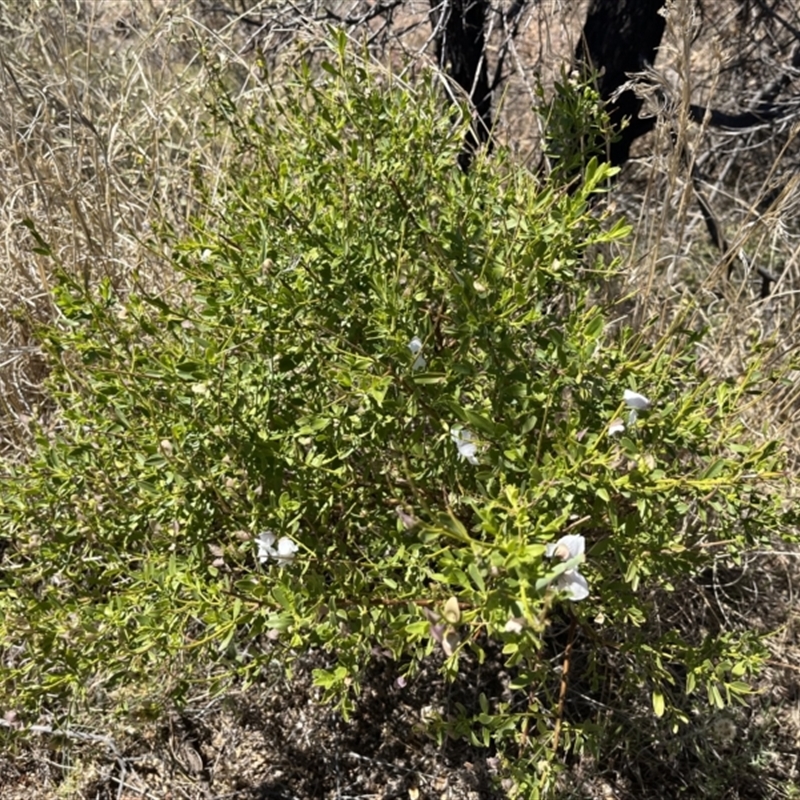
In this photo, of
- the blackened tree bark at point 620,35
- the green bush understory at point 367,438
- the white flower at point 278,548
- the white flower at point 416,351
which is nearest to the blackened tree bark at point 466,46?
the blackened tree bark at point 620,35

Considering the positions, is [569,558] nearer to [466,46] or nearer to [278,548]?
[278,548]

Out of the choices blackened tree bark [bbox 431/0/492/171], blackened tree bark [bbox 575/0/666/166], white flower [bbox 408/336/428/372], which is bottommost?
white flower [bbox 408/336/428/372]

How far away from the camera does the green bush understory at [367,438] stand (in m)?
1.50

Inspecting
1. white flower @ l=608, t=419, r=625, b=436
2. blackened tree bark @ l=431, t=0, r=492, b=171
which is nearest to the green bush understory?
white flower @ l=608, t=419, r=625, b=436

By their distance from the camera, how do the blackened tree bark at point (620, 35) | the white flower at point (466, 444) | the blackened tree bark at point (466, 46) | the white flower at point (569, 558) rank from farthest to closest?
the blackened tree bark at point (466, 46), the blackened tree bark at point (620, 35), the white flower at point (466, 444), the white flower at point (569, 558)

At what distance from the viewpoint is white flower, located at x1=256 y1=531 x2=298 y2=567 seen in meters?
1.51

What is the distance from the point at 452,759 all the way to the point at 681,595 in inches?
28.8

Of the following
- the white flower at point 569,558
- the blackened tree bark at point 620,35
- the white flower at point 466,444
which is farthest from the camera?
the blackened tree bark at point 620,35

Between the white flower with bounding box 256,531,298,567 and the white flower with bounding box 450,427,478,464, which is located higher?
the white flower with bounding box 450,427,478,464

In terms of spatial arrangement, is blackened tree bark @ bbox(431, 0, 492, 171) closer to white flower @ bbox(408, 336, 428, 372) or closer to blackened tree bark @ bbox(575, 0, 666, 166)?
blackened tree bark @ bbox(575, 0, 666, 166)

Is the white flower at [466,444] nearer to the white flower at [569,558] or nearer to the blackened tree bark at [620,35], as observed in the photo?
the white flower at [569,558]

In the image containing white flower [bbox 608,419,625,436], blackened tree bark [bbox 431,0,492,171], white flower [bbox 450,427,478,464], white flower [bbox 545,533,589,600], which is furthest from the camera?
blackened tree bark [bbox 431,0,492,171]

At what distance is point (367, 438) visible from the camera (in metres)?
1.64

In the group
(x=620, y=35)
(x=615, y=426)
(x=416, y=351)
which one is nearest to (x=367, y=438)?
(x=416, y=351)
